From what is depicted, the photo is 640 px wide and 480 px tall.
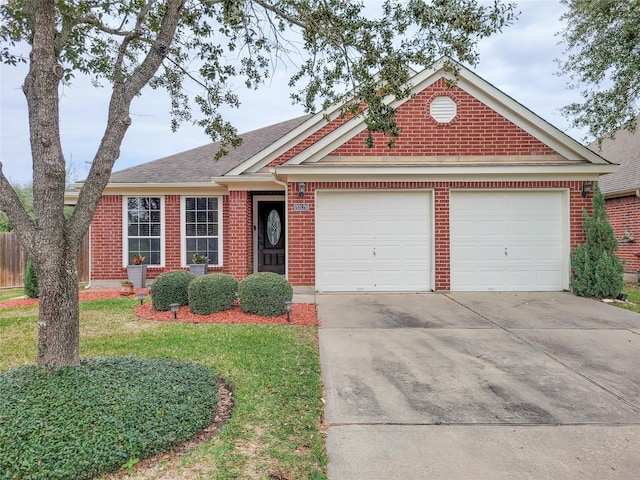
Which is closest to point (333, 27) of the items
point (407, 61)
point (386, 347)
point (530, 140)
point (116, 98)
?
point (407, 61)

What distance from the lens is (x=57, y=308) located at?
349cm

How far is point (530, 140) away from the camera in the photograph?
365 inches

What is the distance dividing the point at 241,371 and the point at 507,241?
7.47m

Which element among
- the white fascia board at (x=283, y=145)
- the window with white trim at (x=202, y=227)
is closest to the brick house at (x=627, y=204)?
the white fascia board at (x=283, y=145)

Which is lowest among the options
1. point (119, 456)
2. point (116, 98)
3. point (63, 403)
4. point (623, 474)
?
point (623, 474)

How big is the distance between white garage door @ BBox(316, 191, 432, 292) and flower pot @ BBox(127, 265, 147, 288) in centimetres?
520

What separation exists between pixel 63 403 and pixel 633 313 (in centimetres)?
898

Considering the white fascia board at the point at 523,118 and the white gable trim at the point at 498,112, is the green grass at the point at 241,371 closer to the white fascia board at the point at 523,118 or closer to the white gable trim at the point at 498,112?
the white gable trim at the point at 498,112

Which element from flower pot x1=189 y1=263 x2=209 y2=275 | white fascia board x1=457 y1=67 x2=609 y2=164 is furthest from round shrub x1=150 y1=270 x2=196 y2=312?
white fascia board x1=457 y1=67 x2=609 y2=164

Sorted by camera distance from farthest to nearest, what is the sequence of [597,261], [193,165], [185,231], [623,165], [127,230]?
[623,165] < [193,165] < [185,231] < [127,230] < [597,261]

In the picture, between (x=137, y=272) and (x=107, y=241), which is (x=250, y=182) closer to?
(x=137, y=272)

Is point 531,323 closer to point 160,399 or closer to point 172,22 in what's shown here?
point 160,399

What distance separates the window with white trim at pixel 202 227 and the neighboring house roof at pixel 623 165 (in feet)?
40.6

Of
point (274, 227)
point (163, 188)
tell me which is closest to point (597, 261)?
point (274, 227)
